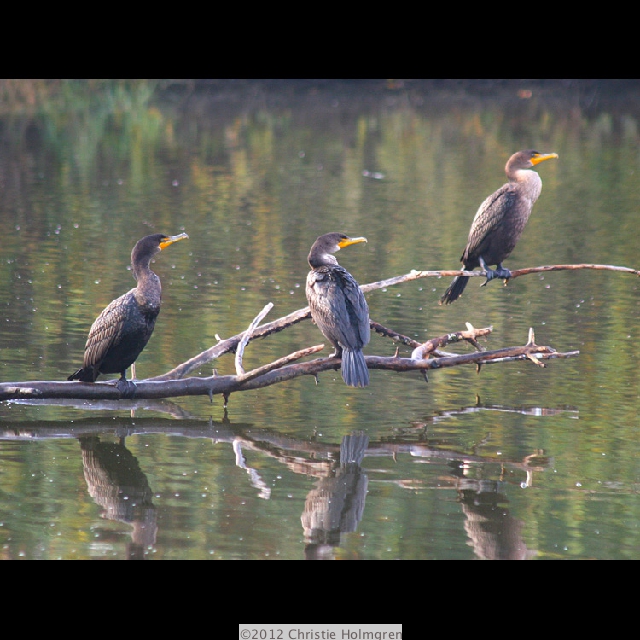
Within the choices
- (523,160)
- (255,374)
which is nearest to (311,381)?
(255,374)

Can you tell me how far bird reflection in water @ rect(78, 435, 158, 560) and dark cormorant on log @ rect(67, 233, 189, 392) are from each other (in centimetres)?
46

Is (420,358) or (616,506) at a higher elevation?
(420,358)

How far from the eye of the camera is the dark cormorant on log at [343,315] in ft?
20.8

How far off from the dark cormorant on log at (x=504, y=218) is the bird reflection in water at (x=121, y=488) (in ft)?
10.0

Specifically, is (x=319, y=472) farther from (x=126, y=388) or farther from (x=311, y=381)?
(x=311, y=381)

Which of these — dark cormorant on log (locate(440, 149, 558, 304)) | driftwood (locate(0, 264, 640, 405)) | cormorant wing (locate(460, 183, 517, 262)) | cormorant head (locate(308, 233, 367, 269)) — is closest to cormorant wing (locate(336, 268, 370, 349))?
driftwood (locate(0, 264, 640, 405))

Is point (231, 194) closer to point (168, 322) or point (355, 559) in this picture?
point (168, 322)

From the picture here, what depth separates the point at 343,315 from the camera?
21.0 ft

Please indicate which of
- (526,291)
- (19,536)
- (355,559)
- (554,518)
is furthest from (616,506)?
(526,291)

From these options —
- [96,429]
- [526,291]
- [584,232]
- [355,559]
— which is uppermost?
[584,232]

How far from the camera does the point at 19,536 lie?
5.03 meters

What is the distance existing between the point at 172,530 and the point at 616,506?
222cm

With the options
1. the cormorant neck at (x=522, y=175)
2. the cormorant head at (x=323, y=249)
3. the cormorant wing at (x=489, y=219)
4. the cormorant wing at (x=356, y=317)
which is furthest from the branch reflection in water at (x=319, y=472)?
the cormorant neck at (x=522, y=175)

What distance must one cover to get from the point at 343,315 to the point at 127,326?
1.28m
